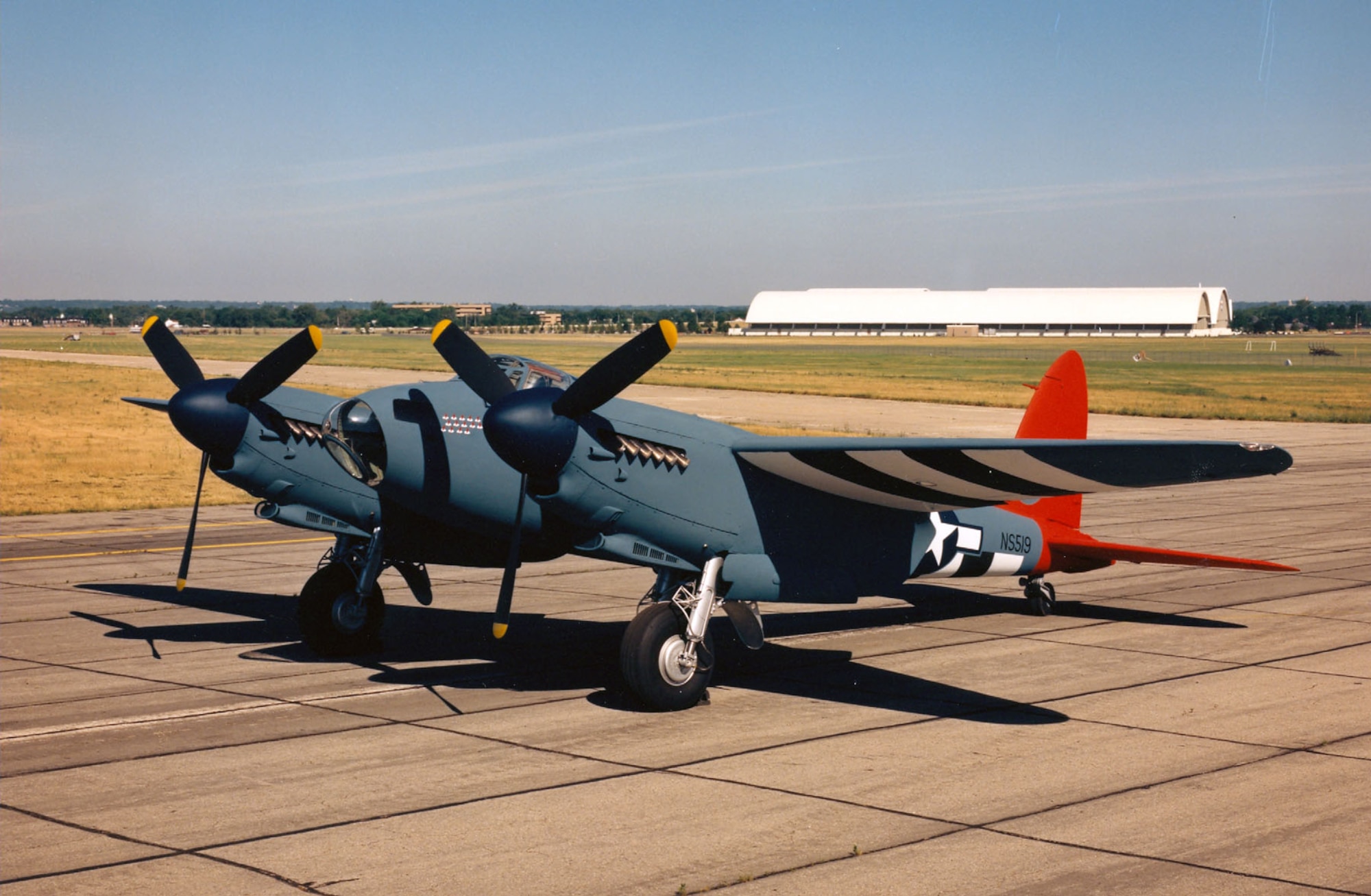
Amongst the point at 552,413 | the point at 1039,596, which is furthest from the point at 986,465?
the point at 1039,596

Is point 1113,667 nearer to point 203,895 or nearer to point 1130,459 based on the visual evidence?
point 1130,459

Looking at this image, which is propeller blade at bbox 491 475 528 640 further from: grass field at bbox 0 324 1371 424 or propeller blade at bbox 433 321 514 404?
grass field at bbox 0 324 1371 424

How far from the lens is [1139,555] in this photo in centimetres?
1717

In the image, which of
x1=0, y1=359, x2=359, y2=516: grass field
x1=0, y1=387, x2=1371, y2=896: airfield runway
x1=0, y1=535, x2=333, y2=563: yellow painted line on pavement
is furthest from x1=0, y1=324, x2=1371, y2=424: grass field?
x1=0, y1=387, x2=1371, y2=896: airfield runway

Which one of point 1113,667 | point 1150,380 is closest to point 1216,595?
point 1113,667

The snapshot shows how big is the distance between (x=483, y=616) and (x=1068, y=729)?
8.92 metres

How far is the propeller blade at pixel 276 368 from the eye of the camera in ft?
47.5

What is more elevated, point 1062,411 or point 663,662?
point 1062,411

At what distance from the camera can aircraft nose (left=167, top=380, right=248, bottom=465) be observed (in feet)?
47.6

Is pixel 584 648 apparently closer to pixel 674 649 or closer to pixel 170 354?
pixel 674 649

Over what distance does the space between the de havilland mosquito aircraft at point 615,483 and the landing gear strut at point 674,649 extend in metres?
0.02

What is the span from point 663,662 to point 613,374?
9.58 feet

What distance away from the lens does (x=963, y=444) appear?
12.4 metres

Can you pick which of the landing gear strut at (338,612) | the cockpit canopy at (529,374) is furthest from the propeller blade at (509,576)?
the landing gear strut at (338,612)
